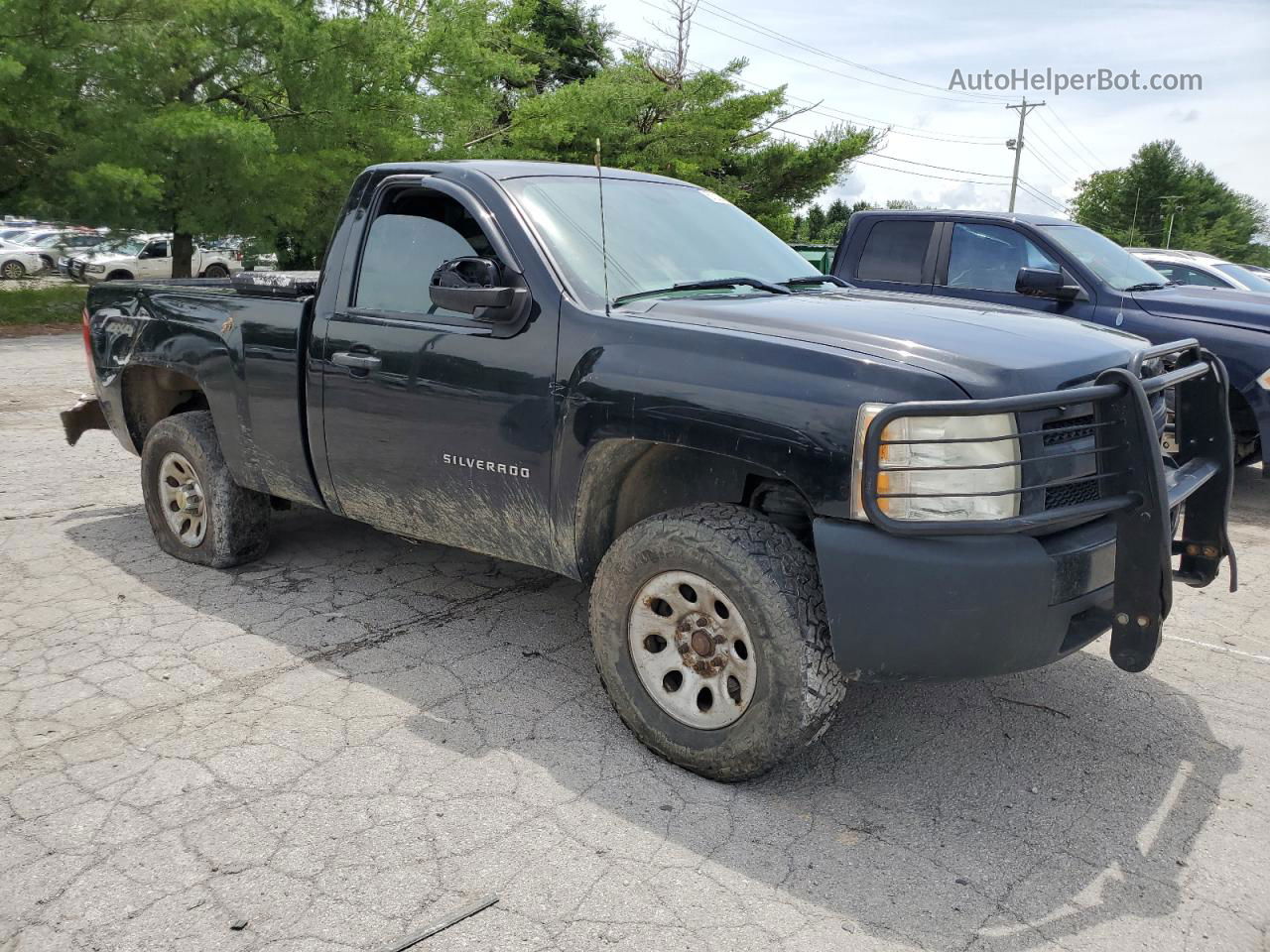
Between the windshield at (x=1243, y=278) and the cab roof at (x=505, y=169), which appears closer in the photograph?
the cab roof at (x=505, y=169)

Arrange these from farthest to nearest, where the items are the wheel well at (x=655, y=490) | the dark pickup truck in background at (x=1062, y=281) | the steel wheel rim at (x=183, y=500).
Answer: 1. the dark pickup truck in background at (x=1062, y=281)
2. the steel wheel rim at (x=183, y=500)
3. the wheel well at (x=655, y=490)

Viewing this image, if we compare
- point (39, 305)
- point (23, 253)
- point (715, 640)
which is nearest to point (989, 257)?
point (715, 640)

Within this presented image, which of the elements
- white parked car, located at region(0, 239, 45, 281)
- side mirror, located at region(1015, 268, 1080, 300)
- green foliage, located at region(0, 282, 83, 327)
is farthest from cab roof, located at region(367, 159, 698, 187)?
white parked car, located at region(0, 239, 45, 281)

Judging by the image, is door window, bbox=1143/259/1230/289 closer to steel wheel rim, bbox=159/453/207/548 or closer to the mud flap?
steel wheel rim, bbox=159/453/207/548

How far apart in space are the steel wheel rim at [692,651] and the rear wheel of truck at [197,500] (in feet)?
8.62

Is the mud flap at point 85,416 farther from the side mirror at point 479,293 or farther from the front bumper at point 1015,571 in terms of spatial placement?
the front bumper at point 1015,571

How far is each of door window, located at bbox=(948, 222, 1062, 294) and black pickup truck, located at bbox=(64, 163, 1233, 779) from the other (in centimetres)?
354

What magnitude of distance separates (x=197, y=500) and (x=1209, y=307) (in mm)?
6491

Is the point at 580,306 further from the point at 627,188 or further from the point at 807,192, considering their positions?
the point at 807,192

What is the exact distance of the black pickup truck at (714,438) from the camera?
8.95ft

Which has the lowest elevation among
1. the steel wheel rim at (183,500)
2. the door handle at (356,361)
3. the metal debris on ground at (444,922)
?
the metal debris on ground at (444,922)

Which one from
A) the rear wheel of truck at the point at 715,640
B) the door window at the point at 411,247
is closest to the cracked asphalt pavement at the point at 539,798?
the rear wheel of truck at the point at 715,640

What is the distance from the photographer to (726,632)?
308cm

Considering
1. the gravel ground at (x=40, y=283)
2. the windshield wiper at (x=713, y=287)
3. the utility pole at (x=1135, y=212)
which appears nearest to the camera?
the windshield wiper at (x=713, y=287)
